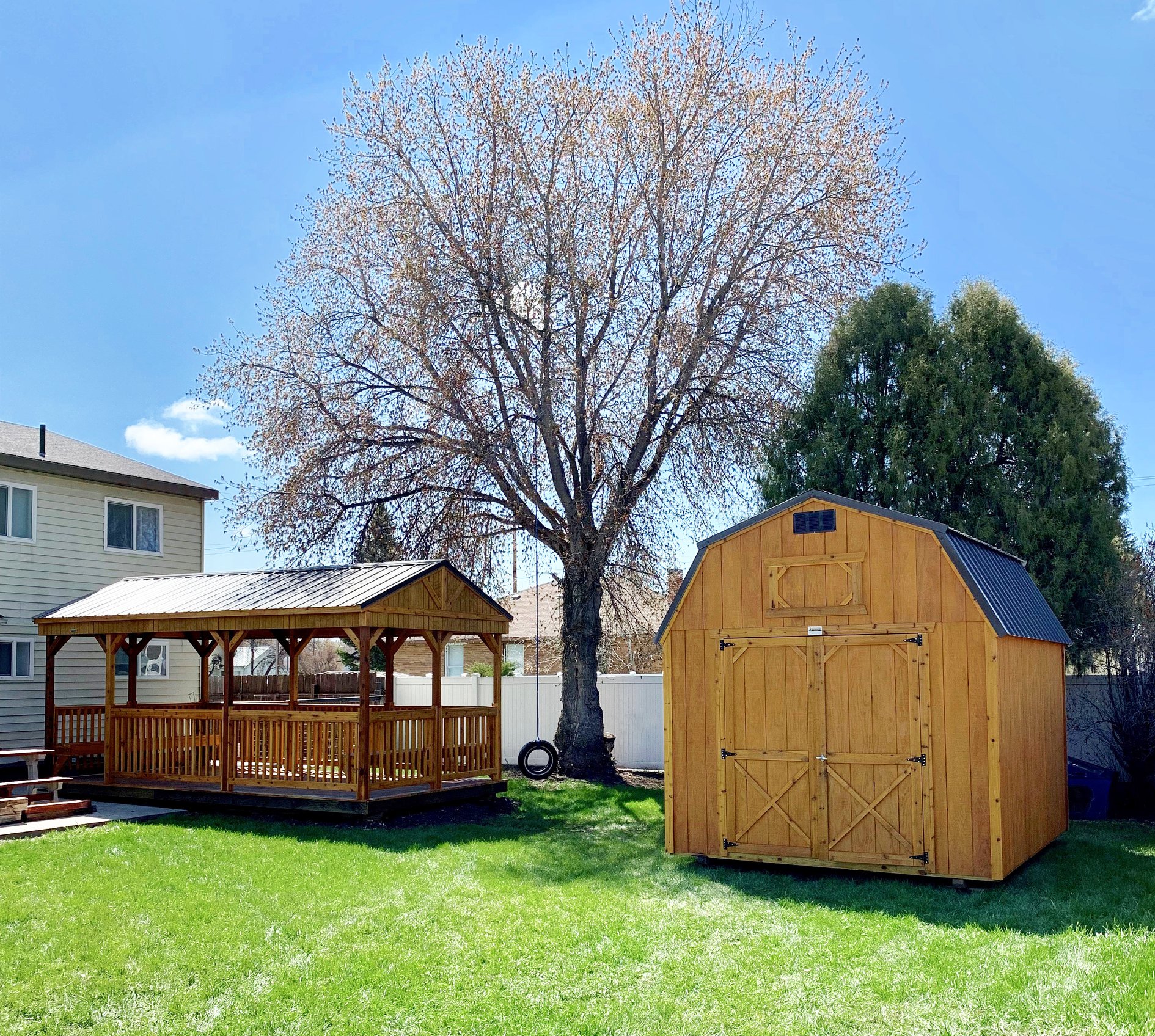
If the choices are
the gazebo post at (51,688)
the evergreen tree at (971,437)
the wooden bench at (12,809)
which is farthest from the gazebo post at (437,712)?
the evergreen tree at (971,437)

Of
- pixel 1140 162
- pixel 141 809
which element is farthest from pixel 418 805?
pixel 1140 162

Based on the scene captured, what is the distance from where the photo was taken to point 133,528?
63.7ft

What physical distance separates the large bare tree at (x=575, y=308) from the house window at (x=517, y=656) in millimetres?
13833

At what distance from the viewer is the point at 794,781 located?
999 centimetres

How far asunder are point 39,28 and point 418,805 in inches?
426

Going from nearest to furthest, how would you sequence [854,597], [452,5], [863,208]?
1. [854,597]
2. [452,5]
3. [863,208]

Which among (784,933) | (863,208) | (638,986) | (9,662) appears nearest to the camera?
(638,986)

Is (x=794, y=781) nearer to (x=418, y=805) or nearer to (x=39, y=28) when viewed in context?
(x=418, y=805)

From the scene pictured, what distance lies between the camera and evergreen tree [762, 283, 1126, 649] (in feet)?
52.8

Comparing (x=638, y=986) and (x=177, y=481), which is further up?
(x=177, y=481)

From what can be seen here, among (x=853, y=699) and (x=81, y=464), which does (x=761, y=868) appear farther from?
(x=81, y=464)

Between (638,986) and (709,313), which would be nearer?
(638,986)

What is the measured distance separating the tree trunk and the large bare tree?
0.04 m

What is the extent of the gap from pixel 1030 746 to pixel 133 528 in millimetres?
15380
